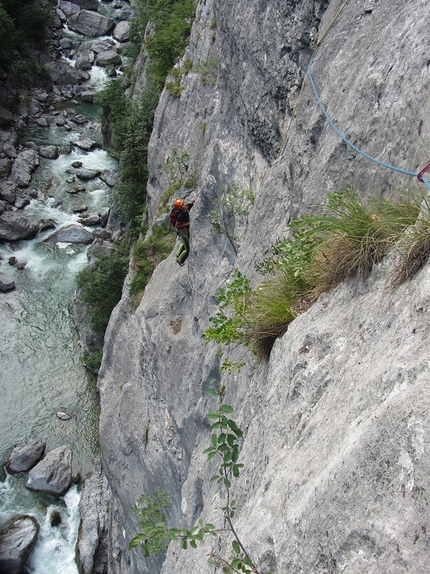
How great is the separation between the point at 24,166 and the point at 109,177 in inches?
172

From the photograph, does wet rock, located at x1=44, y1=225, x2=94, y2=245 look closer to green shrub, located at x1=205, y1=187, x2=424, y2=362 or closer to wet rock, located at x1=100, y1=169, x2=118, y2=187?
wet rock, located at x1=100, y1=169, x2=118, y2=187

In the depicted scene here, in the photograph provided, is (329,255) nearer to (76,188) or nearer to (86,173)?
(76,188)

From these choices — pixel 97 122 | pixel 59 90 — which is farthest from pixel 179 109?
pixel 59 90

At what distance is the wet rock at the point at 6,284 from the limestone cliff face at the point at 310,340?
11.7 m

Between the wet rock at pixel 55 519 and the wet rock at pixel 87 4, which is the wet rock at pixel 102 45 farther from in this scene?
the wet rock at pixel 55 519

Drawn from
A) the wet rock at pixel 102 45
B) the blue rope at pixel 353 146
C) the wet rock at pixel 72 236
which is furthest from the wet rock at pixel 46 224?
the blue rope at pixel 353 146

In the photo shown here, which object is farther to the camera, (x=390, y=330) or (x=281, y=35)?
(x=281, y=35)

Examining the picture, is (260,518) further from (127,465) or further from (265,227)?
(127,465)

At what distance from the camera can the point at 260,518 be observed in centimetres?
A: 329

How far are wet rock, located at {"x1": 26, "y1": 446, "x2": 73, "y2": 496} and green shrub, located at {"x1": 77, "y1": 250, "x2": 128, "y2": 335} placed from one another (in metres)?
4.73

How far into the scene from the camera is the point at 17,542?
13930 mm

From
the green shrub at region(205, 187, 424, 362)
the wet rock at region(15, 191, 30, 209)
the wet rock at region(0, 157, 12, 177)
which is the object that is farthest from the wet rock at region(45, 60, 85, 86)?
the green shrub at region(205, 187, 424, 362)

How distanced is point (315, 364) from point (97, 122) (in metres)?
29.6

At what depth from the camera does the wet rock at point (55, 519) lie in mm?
14766
